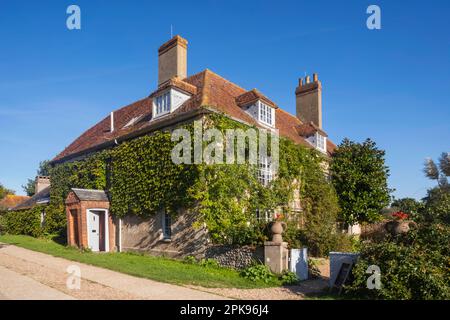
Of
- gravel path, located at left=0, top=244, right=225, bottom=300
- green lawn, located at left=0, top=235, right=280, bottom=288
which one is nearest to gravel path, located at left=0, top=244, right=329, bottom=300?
gravel path, located at left=0, top=244, right=225, bottom=300

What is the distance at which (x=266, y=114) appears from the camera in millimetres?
19312

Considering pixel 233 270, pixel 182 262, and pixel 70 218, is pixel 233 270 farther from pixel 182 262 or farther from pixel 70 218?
pixel 70 218

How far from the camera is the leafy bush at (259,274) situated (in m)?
11.8

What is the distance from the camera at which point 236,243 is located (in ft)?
45.1

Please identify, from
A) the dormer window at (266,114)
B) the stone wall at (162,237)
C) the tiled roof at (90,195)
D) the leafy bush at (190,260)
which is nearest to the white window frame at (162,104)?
the dormer window at (266,114)

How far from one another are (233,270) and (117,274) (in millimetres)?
4127

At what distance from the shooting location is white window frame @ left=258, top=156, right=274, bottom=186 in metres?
17.2

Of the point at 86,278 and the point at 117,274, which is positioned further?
the point at 117,274

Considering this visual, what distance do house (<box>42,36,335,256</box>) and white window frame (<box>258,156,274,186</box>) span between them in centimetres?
193

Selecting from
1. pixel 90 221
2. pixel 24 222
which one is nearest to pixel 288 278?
pixel 90 221

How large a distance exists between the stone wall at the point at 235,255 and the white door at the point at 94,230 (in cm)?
762

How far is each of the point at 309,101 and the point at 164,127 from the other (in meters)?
15.7

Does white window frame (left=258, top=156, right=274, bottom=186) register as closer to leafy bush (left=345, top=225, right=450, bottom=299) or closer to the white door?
leafy bush (left=345, top=225, right=450, bottom=299)
